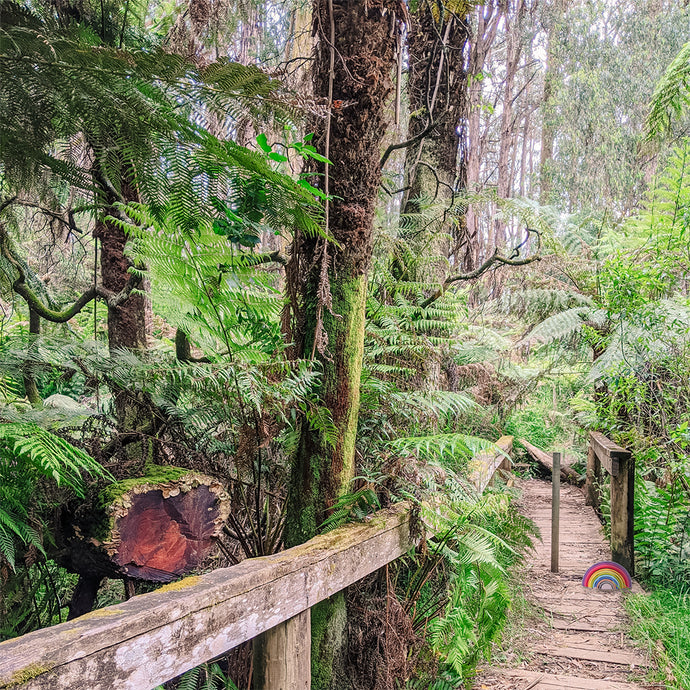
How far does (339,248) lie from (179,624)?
1.61m

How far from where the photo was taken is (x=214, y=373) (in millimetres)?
2010

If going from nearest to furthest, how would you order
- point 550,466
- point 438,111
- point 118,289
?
point 118,289
point 438,111
point 550,466

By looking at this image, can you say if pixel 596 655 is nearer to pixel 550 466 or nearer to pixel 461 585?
pixel 461 585

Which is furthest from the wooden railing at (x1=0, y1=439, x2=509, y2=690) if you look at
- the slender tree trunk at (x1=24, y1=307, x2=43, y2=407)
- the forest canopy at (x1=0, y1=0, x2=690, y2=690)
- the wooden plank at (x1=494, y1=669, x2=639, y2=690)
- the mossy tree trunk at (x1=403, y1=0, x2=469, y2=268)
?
the mossy tree trunk at (x1=403, y1=0, x2=469, y2=268)

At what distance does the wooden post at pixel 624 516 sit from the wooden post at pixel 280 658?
466cm

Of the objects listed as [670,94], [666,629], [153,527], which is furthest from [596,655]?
[670,94]

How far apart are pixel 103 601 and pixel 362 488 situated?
1.24 meters

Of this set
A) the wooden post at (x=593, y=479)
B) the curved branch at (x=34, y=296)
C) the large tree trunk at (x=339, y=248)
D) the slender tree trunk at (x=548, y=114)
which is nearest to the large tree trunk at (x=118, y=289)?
the curved branch at (x=34, y=296)

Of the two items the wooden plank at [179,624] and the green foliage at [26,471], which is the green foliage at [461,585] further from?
the green foliage at [26,471]

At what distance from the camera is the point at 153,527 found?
2.10m

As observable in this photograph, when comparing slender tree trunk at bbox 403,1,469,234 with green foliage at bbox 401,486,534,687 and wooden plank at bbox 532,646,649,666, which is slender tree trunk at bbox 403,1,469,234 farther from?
wooden plank at bbox 532,646,649,666

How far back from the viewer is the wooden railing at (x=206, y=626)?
118 cm

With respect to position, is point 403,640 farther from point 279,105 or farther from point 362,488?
point 279,105

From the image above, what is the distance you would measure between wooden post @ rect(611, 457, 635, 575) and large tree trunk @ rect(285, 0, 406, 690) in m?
4.18
